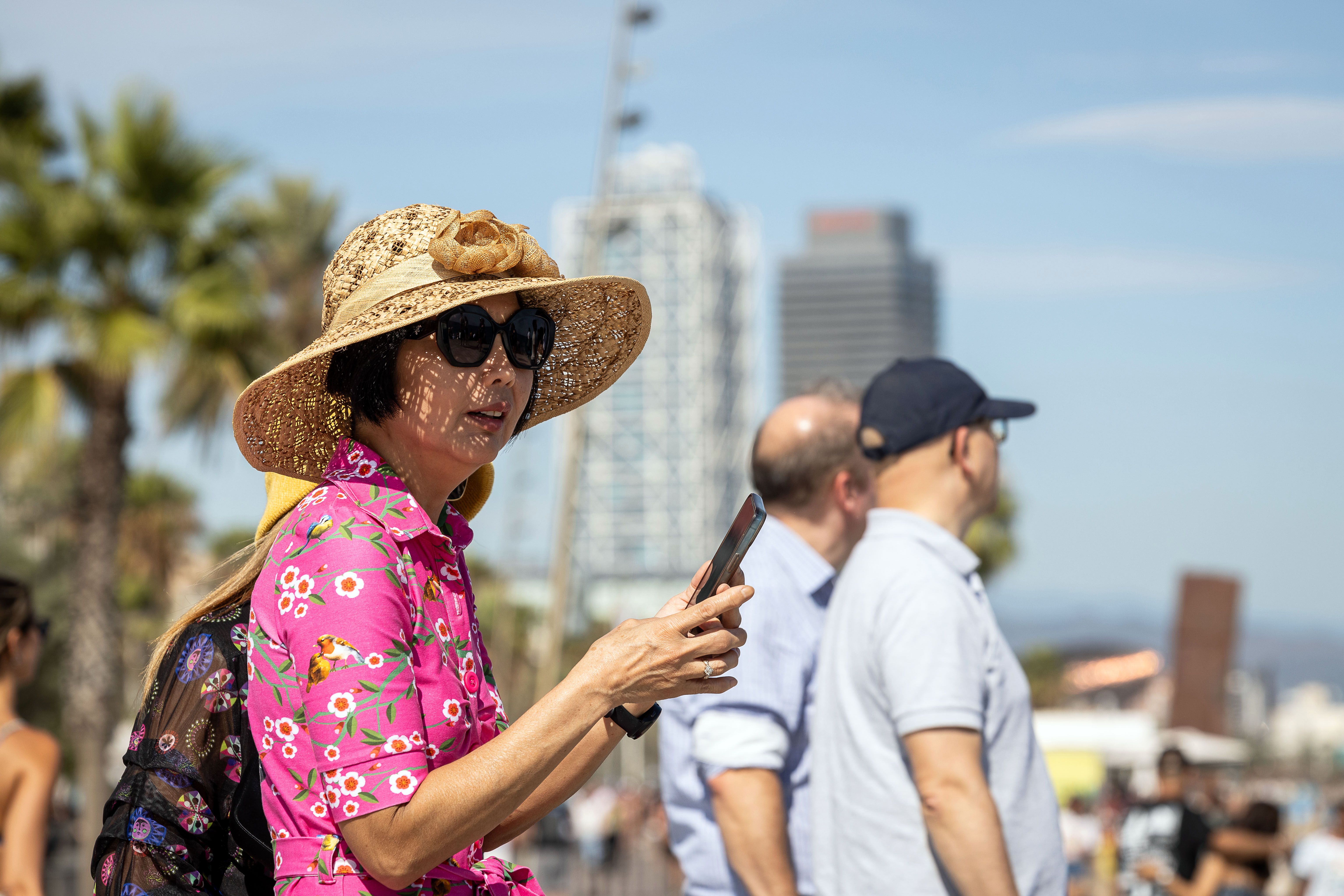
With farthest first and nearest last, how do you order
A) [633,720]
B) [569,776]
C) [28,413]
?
[28,413]
[569,776]
[633,720]

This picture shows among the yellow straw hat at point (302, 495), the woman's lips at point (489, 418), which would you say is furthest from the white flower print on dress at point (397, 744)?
the yellow straw hat at point (302, 495)

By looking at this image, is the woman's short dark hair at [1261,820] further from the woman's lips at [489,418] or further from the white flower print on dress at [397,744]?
the white flower print on dress at [397,744]

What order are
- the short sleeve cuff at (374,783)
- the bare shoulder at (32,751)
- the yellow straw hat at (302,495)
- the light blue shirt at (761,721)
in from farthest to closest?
1. the bare shoulder at (32,751)
2. the light blue shirt at (761,721)
3. the yellow straw hat at (302,495)
4. the short sleeve cuff at (374,783)

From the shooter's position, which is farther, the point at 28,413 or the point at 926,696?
the point at 28,413

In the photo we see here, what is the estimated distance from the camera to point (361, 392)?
2023 millimetres

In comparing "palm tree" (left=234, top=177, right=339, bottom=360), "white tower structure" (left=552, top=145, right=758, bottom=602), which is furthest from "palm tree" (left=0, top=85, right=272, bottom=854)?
"white tower structure" (left=552, top=145, right=758, bottom=602)

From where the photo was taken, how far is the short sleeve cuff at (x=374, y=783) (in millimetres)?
1646

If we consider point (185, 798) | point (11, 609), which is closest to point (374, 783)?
point (185, 798)

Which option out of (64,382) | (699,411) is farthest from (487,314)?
(699,411)

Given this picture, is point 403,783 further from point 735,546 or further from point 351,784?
point 735,546

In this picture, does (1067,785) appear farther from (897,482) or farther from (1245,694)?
(1245,694)

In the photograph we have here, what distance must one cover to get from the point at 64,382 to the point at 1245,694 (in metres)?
194

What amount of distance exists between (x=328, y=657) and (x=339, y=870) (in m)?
0.28

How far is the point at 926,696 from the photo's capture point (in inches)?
113
